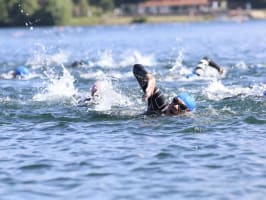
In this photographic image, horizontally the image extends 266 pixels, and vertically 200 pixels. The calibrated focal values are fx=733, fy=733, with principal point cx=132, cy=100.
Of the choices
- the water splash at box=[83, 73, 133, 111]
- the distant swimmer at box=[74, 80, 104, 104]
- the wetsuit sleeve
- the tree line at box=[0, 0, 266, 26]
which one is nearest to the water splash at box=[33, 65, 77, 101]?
the distant swimmer at box=[74, 80, 104, 104]

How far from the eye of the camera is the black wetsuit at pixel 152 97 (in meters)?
14.6

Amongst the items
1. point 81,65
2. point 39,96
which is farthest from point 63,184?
point 81,65

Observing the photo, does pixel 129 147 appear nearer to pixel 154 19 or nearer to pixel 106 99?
pixel 106 99

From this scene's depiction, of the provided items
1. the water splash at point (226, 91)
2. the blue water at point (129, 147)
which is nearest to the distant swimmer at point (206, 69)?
the blue water at point (129, 147)

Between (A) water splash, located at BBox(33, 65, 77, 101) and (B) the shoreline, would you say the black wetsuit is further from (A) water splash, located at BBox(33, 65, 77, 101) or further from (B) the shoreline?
(B) the shoreline

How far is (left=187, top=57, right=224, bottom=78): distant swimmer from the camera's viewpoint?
2202 centimetres

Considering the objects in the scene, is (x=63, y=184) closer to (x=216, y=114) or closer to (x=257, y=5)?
(x=216, y=114)

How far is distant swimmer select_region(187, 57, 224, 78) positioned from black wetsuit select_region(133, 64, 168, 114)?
23.4ft

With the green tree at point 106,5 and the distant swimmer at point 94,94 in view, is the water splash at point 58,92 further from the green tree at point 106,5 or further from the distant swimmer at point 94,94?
the green tree at point 106,5

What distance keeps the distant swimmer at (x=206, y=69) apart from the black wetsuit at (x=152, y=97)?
7128 mm

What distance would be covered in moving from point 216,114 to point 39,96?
580 cm

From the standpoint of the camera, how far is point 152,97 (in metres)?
14.9

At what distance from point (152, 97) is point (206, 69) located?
9946mm

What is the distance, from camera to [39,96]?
1931 cm
